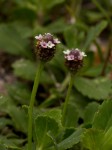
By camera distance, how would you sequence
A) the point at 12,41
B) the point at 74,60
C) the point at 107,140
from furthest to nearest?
the point at 12,41 → the point at 74,60 → the point at 107,140

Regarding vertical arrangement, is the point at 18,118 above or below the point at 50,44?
below

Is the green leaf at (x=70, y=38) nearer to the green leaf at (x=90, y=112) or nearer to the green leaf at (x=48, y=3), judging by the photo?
the green leaf at (x=48, y=3)

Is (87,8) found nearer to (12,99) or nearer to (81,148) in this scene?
(12,99)

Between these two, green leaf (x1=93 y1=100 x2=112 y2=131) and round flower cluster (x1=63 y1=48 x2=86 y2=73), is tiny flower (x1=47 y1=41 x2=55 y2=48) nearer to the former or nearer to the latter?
round flower cluster (x1=63 y1=48 x2=86 y2=73)

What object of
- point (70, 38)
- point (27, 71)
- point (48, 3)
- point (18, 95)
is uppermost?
point (48, 3)

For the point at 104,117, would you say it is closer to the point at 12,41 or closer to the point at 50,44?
the point at 50,44

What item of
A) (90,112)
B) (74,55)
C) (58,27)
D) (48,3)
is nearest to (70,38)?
(58,27)
